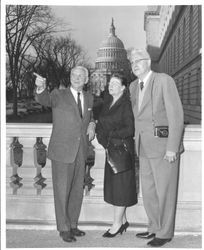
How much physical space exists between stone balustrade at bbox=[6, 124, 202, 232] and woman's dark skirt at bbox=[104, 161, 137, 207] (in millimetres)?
492

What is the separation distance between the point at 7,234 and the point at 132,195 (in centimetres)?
161

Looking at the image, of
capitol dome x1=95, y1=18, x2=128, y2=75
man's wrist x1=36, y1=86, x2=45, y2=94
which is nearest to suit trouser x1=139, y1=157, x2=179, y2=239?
man's wrist x1=36, y1=86, x2=45, y2=94

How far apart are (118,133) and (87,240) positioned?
134 centimetres

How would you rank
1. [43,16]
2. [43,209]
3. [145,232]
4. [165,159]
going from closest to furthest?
[165,159], [145,232], [43,209], [43,16]

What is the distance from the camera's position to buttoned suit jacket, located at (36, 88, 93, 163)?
416 centimetres

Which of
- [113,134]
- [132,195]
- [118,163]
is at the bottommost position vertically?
[132,195]

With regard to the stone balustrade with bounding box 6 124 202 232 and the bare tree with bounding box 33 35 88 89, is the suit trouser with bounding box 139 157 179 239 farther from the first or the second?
the bare tree with bounding box 33 35 88 89

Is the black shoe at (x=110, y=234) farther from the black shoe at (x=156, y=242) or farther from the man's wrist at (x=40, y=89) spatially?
the man's wrist at (x=40, y=89)

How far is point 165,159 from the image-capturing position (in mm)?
4078

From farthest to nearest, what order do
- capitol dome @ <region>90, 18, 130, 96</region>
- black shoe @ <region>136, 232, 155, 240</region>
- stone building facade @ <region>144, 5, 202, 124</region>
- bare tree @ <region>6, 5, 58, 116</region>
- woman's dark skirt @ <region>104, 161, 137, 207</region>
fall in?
1. stone building facade @ <region>144, 5, 202, 124</region>
2. bare tree @ <region>6, 5, 58, 116</region>
3. capitol dome @ <region>90, 18, 130, 96</region>
4. black shoe @ <region>136, 232, 155, 240</region>
5. woman's dark skirt @ <region>104, 161, 137, 207</region>

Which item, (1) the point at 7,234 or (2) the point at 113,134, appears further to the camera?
(1) the point at 7,234

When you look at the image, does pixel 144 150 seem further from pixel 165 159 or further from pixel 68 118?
pixel 68 118

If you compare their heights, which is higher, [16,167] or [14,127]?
[14,127]

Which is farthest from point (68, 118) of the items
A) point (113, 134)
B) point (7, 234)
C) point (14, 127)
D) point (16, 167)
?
point (7, 234)
